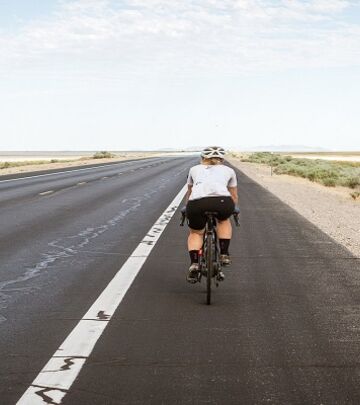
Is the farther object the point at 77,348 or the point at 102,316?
the point at 102,316

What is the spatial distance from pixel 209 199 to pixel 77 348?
8.45 feet

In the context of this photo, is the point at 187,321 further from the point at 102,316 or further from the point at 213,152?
the point at 213,152

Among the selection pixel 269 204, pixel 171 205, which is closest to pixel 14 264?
pixel 171 205

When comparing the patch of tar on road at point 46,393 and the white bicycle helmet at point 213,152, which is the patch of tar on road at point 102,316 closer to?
the patch of tar on road at point 46,393

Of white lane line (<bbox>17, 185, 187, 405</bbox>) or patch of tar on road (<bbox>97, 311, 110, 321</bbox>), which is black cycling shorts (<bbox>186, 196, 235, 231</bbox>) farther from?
patch of tar on road (<bbox>97, 311, 110, 321</bbox>)

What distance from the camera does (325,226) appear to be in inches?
615

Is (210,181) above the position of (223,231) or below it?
above

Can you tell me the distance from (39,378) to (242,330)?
207 centimetres

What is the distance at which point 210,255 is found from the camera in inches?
292

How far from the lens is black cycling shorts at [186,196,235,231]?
7.52 metres

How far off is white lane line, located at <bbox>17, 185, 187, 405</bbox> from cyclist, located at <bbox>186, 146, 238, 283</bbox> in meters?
0.98

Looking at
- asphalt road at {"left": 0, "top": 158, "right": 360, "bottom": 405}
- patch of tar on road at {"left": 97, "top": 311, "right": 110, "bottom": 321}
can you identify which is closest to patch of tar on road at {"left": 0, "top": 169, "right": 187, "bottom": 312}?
asphalt road at {"left": 0, "top": 158, "right": 360, "bottom": 405}

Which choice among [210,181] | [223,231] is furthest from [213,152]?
[223,231]

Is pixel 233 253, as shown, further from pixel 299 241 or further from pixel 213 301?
pixel 213 301
